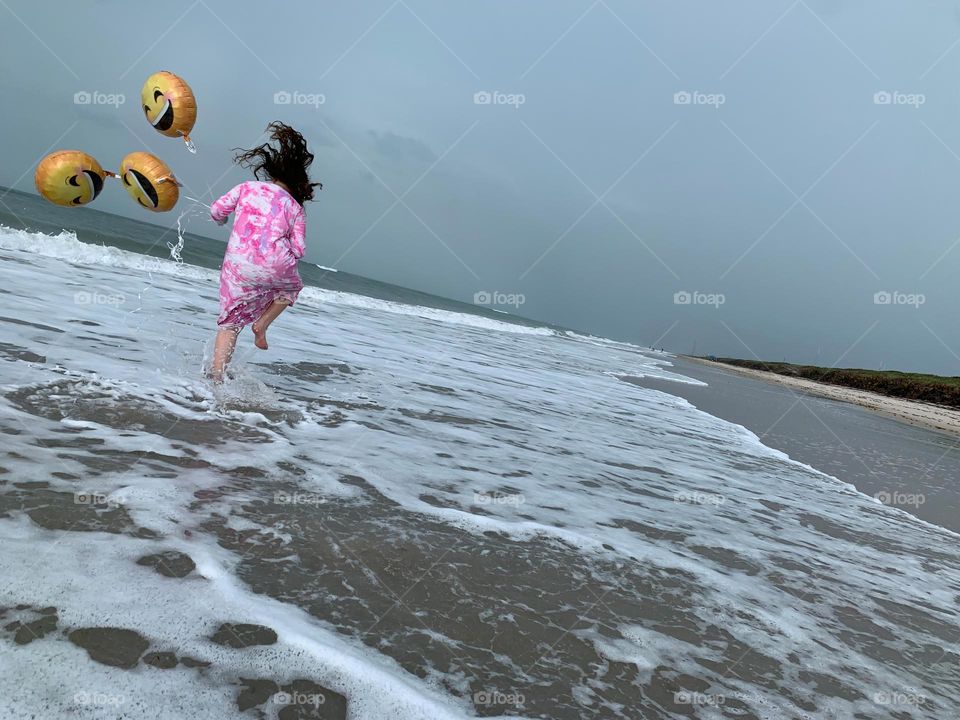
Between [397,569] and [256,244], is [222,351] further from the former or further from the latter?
[397,569]

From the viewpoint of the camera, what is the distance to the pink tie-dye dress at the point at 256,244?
5.04 meters

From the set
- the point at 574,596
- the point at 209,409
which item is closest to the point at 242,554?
the point at 574,596

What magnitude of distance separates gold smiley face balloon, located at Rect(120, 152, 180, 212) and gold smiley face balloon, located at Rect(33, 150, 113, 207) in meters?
0.26

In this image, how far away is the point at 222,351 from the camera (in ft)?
17.6

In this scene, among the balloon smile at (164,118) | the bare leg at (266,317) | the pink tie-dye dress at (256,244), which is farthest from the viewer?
the bare leg at (266,317)

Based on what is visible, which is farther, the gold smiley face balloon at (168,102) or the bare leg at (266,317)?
the bare leg at (266,317)

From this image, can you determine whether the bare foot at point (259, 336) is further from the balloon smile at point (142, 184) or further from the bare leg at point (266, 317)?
the balloon smile at point (142, 184)

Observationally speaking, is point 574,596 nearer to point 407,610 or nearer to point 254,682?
point 407,610

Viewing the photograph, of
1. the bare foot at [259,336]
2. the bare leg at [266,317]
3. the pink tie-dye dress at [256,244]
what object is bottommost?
the bare foot at [259,336]

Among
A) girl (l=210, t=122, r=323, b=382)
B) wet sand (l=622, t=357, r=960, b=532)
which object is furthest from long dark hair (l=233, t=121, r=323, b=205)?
wet sand (l=622, t=357, r=960, b=532)

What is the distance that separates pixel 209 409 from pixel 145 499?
1.84 metres

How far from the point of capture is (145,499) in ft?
9.14

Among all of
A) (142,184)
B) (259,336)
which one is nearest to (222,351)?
(259,336)

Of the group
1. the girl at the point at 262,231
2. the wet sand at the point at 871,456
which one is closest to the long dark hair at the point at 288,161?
the girl at the point at 262,231
